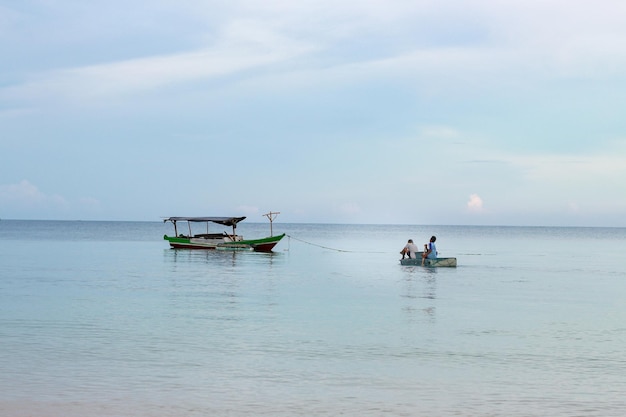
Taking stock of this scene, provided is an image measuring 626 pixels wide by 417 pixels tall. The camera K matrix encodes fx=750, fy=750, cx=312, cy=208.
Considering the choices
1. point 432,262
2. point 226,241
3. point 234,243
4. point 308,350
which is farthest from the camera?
point 226,241

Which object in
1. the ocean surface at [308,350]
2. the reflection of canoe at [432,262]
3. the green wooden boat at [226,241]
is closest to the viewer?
the ocean surface at [308,350]

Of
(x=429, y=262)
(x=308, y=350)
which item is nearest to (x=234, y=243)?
(x=429, y=262)

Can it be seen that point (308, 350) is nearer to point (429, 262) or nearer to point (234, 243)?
point (429, 262)

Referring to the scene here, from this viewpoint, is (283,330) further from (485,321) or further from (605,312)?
(605,312)

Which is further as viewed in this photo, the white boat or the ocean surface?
the white boat

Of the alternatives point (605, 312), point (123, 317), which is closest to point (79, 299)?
point (123, 317)

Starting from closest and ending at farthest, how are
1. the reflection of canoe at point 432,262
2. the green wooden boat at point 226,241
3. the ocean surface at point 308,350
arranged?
the ocean surface at point 308,350 → the reflection of canoe at point 432,262 → the green wooden boat at point 226,241

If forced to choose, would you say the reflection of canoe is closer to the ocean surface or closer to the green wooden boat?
the ocean surface

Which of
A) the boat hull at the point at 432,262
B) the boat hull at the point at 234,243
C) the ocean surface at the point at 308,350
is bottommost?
the ocean surface at the point at 308,350

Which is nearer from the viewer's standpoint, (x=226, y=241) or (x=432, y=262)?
(x=432, y=262)

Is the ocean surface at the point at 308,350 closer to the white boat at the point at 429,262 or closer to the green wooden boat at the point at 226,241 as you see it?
the white boat at the point at 429,262

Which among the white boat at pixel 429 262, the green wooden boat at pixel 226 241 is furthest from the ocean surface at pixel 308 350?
the green wooden boat at pixel 226 241

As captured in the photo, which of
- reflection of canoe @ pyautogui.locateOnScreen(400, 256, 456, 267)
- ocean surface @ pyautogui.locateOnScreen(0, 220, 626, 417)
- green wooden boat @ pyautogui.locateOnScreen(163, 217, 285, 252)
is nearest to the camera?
ocean surface @ pyautogui.locateOnScreen(0, 220, 626, 417)

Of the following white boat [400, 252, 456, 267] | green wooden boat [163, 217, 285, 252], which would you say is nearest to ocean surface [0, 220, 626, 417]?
white boat [400, 252, 456, 267]
